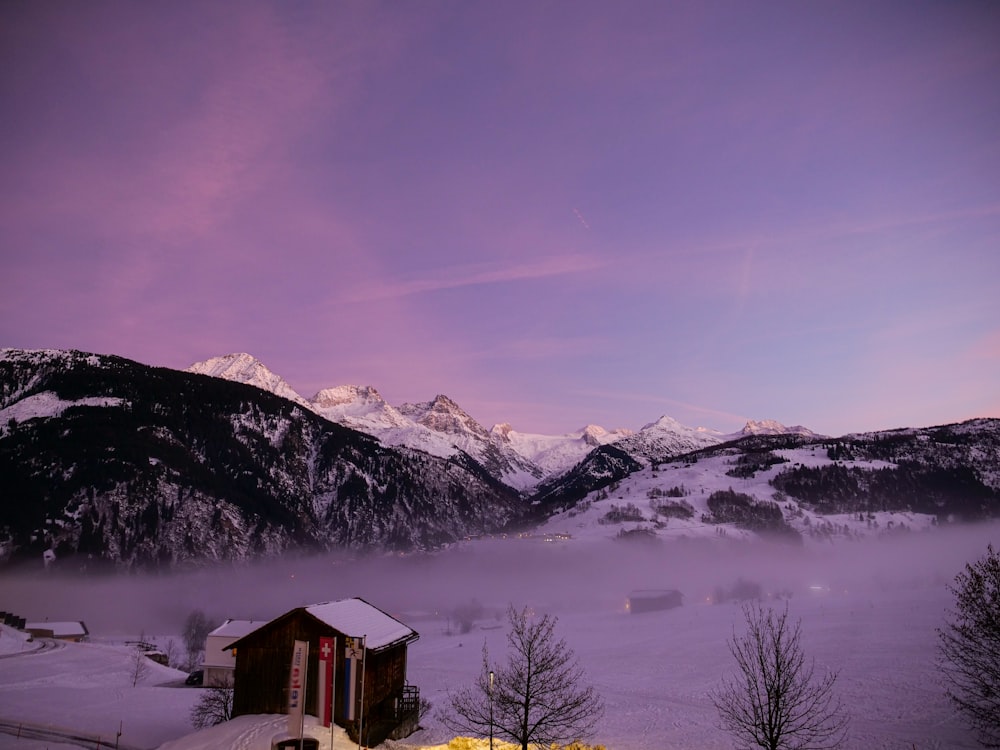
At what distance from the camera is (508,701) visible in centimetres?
3741

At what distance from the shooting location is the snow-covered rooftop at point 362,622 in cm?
3994

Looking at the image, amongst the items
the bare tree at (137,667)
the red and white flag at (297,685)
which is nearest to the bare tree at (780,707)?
the red and white flag at (297,685)

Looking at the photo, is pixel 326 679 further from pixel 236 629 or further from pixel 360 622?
pixel 236 629

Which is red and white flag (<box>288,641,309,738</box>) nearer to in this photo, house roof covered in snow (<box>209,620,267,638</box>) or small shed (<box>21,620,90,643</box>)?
house roof covered in snow (<box>209,620,267,638</box>)

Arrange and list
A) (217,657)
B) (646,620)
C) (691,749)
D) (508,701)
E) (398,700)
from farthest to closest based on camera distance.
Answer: (646,620)
(217,657)
(691,749)
(398,700)
(508,701)

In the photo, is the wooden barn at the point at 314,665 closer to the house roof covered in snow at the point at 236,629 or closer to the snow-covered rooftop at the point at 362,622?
the snow-covered rooftop at the point at 362,622

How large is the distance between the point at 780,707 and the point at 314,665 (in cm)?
2672

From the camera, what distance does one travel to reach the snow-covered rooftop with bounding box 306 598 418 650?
39.9 meters

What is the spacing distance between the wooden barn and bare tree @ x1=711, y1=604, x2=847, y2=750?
22.0 m

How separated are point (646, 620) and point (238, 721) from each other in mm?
167946

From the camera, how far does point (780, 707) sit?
1307 inches

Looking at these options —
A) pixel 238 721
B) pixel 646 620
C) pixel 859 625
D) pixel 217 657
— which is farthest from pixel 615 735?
pixel 646 620

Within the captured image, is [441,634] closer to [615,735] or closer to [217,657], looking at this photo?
[217,657]

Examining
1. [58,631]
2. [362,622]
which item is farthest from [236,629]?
[58,631]
